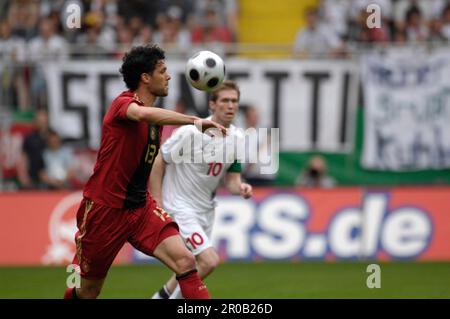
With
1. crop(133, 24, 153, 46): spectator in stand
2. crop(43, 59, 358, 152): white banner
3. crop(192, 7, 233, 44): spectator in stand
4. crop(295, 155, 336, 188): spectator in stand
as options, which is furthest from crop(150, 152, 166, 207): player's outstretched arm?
crop(192, 7, 233, 44): spectator in stand

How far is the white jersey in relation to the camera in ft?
33.2

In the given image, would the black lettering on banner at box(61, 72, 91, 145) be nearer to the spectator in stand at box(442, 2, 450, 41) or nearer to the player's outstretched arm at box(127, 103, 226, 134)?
the spectator in stand at box(442, 2, 450, 41)

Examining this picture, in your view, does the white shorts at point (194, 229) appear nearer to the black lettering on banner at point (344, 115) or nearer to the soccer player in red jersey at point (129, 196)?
the soccer player in red jersey at point (129, 196)

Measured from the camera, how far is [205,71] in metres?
8.47

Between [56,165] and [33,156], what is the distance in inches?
17.1

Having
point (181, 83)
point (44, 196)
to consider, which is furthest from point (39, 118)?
point (181, 83)

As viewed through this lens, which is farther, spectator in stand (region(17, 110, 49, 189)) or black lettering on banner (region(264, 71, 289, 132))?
black lettering on banner (region(264, 71, 289, 132))

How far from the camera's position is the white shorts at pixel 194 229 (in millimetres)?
9789

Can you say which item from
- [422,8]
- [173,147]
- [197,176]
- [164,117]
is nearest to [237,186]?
[197,176]

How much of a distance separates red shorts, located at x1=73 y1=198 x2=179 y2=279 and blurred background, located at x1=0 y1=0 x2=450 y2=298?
568cm

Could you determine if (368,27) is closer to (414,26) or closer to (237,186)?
(414,26)

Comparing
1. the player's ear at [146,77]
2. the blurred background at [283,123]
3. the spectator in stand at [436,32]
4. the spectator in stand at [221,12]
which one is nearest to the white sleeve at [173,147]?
the player's ear at [146,77]

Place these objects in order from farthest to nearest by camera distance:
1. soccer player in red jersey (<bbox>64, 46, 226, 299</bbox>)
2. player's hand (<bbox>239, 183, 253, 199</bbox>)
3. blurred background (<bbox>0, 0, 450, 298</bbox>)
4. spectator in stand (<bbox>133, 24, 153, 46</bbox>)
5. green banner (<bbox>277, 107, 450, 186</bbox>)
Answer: spectator in stand (<bbox>133, 24, 153, 46</bbox>) → green banner (<bbox>277, 107, 450, 186</bbox>) → blurred background (<bbox>0, 0, 450, 298</bbox>) → player's hand (<bbox>239, 183, 253, 199</bbox>) → soccer player in red jersey (<bbox>64, 46, 226, 299</bbox>)

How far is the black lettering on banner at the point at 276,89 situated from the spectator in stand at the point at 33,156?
4.11 meters
